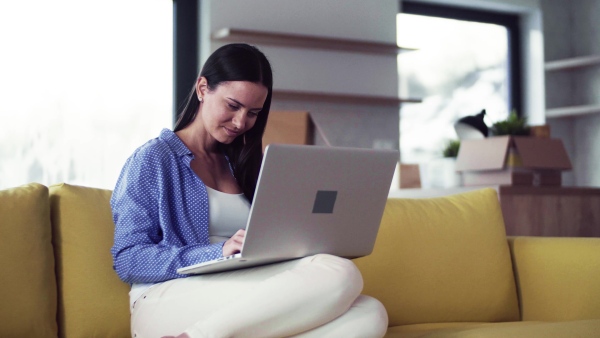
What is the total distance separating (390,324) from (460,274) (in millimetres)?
242

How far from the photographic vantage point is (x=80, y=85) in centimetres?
416

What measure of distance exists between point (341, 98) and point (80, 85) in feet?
4.80

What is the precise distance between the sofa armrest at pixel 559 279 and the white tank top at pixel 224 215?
86cm

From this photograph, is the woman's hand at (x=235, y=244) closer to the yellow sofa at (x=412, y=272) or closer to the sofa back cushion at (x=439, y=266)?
the yellow sofa at (x=412, y=272)

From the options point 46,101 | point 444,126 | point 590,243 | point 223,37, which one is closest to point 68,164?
point 46,101

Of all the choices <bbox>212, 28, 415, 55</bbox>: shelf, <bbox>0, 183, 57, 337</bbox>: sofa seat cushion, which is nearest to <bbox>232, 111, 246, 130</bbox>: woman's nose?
<bbox>0, 183, 57, 337</bbox>: sofa seat cushion

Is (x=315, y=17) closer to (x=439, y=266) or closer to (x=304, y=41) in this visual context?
A: (x=304, y=41)

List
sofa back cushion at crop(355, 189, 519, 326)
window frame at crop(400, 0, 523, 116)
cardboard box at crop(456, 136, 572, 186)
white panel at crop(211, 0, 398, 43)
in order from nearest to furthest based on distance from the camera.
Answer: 1. sofa back cushion at crop(355, 189, 519, 326)
2. cardboard box at crop(456, 136, 572, 186)
3. white panel at crop(211, 0, 398, 43)
4. window frame at crop(400, 0, 523, 116)

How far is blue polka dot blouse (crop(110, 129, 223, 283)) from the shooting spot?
171 centimetres

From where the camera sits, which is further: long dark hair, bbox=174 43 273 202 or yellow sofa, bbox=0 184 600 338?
long dark hair, bbox=174 43 273 202

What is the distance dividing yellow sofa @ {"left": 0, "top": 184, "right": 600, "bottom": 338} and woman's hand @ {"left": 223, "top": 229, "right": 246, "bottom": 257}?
1.25 ft

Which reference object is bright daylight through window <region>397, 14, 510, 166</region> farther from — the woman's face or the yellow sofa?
the woman's face

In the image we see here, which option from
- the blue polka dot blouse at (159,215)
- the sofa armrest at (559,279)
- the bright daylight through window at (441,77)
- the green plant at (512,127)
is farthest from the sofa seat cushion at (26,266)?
the bright daylight through window at (441,77)

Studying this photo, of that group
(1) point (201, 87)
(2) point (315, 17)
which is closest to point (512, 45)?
(2) point (315, 17)
